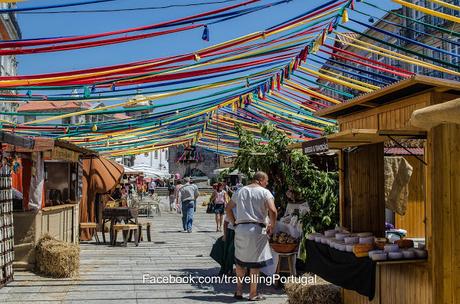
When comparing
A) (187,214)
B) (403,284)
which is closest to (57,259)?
(403,284)

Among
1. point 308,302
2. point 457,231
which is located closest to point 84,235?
point 308,302

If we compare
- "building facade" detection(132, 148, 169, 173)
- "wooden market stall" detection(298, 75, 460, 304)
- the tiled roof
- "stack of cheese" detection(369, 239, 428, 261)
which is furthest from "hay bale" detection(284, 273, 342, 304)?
"building facade" detection(132, 148, 169, 173)

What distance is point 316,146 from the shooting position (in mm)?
6816

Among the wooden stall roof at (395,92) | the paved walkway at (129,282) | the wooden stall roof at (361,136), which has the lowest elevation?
the paved walkway at (129,282)

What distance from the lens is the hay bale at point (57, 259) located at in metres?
9.68

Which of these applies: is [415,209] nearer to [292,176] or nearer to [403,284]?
[292,176]

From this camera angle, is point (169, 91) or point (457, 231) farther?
point (169, 91)

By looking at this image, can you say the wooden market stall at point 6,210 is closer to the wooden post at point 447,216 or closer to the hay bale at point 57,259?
the hay bale at point 57,259

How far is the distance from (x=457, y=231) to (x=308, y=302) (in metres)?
2.42

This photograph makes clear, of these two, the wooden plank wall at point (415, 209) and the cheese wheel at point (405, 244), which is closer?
the cheese wheel at point (405, 244)

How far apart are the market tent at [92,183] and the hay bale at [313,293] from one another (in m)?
Answer: 9.92

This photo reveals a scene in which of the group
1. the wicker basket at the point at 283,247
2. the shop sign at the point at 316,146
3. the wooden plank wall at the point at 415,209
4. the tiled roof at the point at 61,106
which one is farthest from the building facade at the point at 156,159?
the shop sign at the point at 316,146

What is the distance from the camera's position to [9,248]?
9117mm

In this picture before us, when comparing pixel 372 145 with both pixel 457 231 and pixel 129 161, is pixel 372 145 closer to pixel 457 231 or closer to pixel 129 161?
pixel 457 231
